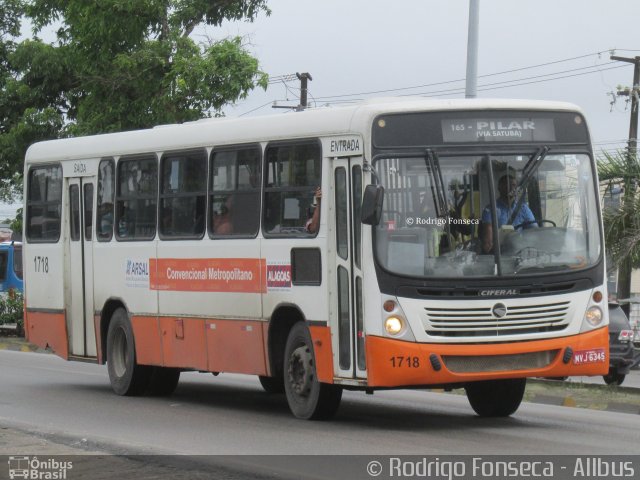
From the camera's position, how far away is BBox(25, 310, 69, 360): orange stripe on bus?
18938 mm

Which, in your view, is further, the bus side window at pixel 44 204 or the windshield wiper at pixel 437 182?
Result: the bus side window at pixel 44 204

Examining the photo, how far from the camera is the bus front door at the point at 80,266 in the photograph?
727 inches

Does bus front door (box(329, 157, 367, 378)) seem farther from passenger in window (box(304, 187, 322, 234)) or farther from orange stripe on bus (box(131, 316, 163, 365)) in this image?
orange stripe on bus (box(131, 316, 163, 365))

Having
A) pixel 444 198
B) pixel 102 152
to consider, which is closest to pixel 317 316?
pixel 444 198

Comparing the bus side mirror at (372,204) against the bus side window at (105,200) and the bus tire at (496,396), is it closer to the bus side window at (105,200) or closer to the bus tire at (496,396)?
the bus tire at (496,396)

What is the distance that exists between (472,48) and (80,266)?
21.6 ft

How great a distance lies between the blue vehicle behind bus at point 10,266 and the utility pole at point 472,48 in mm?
29523

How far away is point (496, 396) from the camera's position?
14.7 m

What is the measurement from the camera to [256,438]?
12766 millimetres

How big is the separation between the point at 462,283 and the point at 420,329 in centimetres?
56

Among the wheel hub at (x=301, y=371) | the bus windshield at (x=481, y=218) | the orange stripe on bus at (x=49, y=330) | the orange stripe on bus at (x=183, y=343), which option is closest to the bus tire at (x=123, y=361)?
the orange stripe on bus at (x=183, y=343)

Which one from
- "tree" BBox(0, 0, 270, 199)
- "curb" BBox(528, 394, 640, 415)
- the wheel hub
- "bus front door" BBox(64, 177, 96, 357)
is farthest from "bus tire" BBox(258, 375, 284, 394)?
"tree" BBox(0, 0, 270, 199)

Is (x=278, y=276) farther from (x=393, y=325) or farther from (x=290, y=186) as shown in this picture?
(x=393, y=325)

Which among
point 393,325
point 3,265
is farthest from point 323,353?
point 3,265
